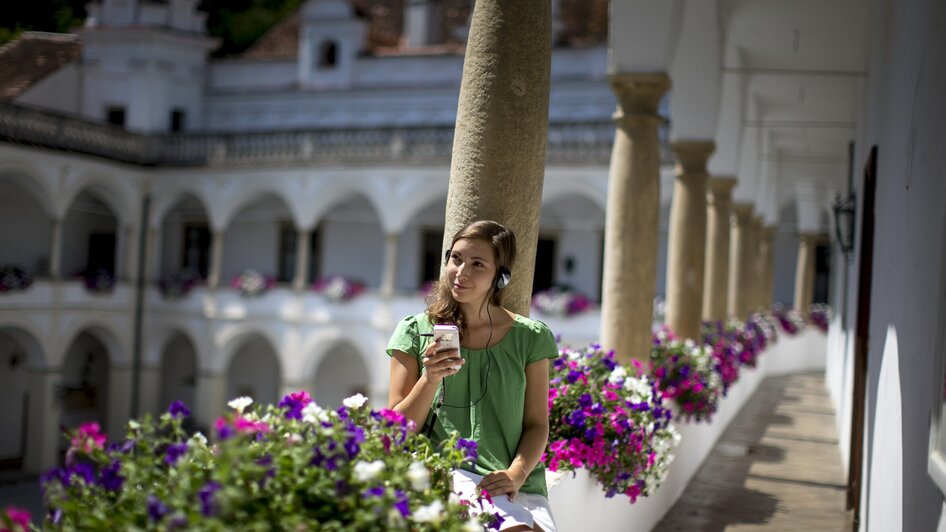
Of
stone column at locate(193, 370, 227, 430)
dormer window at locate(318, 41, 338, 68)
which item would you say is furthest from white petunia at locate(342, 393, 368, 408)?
dormer window at locate(318, 41, 338, 68)

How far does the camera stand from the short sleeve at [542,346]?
11.4 feet

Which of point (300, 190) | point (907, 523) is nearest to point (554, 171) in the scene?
point (300, 190)

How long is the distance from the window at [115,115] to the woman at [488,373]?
28976 millimetres

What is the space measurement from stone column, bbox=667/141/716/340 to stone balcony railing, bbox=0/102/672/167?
11837 mm

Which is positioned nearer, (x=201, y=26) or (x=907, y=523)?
(x=907, y=523)

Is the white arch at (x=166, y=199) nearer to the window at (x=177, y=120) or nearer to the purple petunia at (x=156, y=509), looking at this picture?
the window at (x=177, y=120)

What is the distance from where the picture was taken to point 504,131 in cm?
421

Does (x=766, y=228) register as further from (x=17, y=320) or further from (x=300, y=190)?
(x=17, y=320)

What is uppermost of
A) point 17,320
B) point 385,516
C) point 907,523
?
point 385,516

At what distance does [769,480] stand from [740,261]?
11.2 metres

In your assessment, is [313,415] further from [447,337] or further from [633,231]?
[633,231]

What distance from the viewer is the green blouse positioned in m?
3.44

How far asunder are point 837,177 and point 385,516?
22738 millimetres

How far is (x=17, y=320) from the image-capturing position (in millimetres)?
24359
